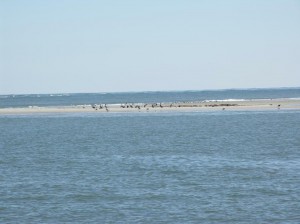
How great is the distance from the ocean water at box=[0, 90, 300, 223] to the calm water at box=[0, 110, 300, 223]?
4 cm

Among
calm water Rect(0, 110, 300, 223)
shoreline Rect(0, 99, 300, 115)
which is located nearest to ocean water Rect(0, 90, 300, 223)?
calm water Rect(0, 110, 300, 223)

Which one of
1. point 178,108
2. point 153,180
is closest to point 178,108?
point 178,108

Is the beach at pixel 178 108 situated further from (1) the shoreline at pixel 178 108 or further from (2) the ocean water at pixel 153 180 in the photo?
(2) the ocean water at pixel 153 180

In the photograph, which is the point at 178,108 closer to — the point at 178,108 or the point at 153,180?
the point at 178,108

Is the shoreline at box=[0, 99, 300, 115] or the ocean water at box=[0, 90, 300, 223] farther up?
the shoreline at box=[0, 99, 300, 115]

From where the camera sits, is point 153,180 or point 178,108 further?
point 178,108

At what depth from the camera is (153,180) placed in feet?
91.4

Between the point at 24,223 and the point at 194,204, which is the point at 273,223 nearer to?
the point at 194,204

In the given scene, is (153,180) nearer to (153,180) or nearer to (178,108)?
(153,180)

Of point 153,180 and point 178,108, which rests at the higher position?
point 178,108

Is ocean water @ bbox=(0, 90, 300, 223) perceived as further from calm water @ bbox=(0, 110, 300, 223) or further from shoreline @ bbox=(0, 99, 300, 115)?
shoreline @ bbox=(0, 99, 300, 115)

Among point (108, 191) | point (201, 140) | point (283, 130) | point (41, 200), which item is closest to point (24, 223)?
point (41, 200)

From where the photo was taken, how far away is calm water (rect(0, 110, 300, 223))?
69.9 feet

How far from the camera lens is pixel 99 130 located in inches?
2486
